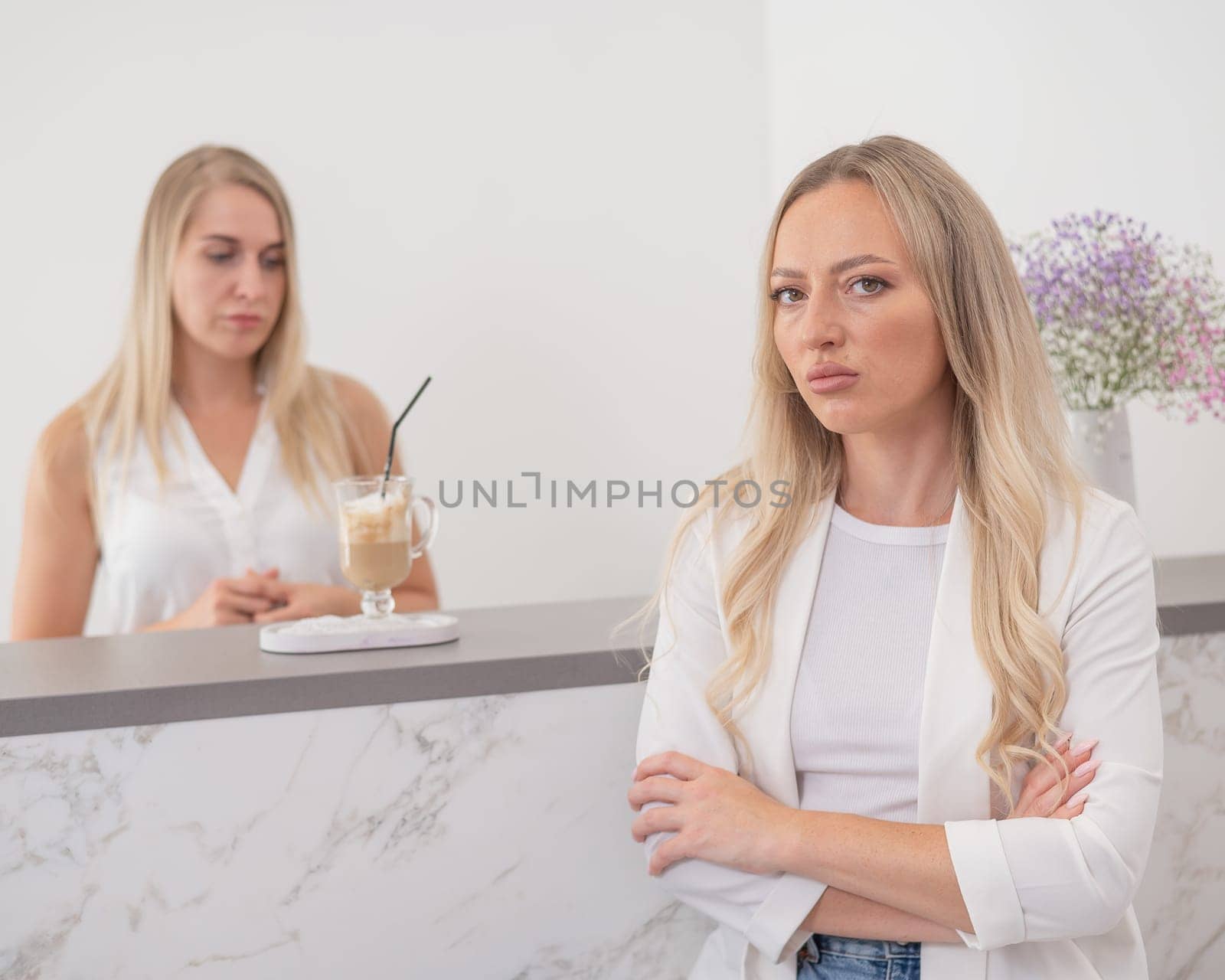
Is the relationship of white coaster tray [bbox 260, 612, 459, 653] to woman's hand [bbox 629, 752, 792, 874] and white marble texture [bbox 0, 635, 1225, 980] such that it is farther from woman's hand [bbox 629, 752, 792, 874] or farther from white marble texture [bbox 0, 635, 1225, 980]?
woman's hand [bbox 629, 752, 792, 874]

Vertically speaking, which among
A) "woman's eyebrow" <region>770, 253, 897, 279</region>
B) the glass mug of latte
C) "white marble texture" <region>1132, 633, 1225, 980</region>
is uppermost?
"woman's eyebrow" <region>770, 253, 897, 279</region>

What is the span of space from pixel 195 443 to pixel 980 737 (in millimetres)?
1787

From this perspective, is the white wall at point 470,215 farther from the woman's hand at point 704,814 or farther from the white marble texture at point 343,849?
the woman's hand at point 704,814

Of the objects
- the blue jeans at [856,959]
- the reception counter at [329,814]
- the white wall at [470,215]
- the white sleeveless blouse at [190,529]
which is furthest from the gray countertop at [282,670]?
the white wall at [470,215]

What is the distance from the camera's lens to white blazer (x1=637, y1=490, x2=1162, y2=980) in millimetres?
1184

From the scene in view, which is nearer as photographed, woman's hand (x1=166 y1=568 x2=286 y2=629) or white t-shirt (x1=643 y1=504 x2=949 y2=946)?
Result: white t-shirt (x1=643 y1=504 x2=949 y2=946)

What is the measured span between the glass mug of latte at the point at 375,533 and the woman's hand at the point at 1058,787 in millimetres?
782

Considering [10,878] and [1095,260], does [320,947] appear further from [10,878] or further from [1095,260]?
[1095,260]

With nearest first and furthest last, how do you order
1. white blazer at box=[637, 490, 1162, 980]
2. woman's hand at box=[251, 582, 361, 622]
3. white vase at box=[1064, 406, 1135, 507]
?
white blazer at box=[637, 490, 1162, 980] < woman's hand at box=[251, 582, 361, 622] < white vase at box=[1064, 406, 1135, 507]

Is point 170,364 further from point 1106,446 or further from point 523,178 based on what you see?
point 1106,446

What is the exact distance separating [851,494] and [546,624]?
45cm

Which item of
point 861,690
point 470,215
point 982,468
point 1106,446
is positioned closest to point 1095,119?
point 1106,446

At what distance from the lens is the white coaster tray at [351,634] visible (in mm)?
1503

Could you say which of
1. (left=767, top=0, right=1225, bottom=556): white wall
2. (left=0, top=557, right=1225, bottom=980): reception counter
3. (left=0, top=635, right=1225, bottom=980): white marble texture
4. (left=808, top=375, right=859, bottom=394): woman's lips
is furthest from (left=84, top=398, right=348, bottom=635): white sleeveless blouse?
(left=767, top=0, right=1225, bottom=556): white wall
